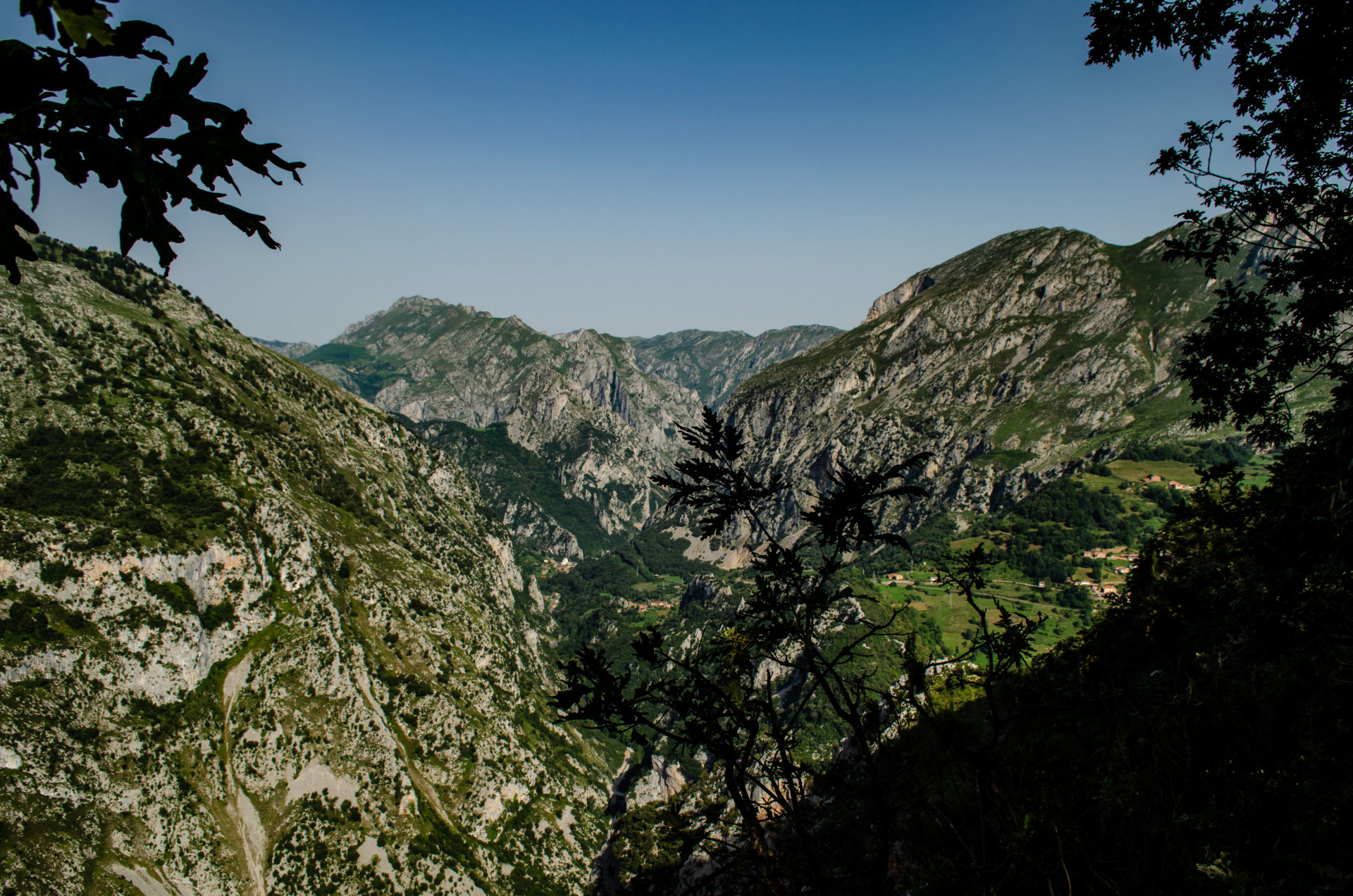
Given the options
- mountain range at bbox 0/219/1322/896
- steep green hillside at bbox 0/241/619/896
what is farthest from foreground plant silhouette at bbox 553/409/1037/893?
steep green hillside at bbox 0/241/619/896

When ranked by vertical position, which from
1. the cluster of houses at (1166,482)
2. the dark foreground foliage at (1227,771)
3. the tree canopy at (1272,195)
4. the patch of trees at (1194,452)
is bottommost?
the cluster of houses at (1166,482)

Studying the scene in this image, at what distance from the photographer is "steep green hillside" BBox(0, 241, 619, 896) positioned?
7569 centimetres

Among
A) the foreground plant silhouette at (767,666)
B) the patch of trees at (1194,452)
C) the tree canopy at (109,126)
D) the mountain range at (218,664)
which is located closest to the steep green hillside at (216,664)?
the mountain range at (218,664)

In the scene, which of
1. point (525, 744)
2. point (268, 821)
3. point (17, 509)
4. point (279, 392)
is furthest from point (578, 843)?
point (279, 392)

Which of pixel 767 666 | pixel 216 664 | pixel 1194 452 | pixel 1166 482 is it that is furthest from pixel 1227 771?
pixel 1194 452

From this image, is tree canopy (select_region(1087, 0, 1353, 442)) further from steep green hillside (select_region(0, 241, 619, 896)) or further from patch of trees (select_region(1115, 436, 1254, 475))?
patch of trees (select_region(1115, 436, 1254, 475))

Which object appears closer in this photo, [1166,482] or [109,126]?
[109,126]

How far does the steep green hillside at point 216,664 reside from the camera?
75.7 metres

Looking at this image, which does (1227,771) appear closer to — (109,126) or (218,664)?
(109,126)

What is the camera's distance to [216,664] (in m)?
94.4

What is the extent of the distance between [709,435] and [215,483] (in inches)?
5335

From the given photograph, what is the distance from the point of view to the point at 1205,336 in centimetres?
1298

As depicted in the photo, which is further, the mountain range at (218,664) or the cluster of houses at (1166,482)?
the cluster of houses at (1166,482)

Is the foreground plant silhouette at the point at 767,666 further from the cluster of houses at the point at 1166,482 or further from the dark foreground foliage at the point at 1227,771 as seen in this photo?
the cluster of houses at the point at 1166,482
